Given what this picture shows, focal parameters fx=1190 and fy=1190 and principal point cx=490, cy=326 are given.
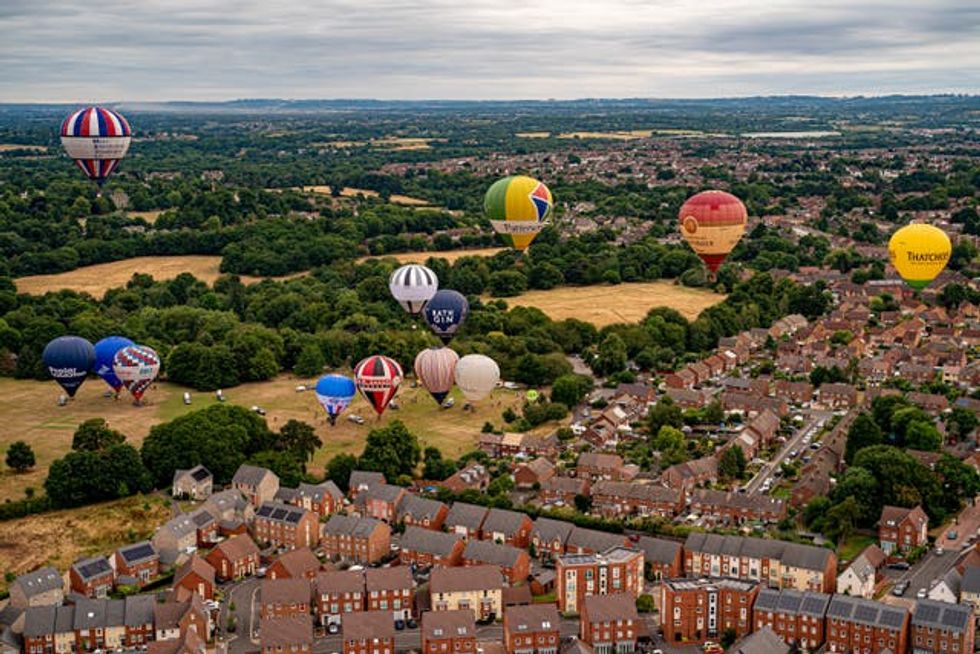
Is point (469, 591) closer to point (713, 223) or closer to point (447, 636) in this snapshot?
point (447, 636)

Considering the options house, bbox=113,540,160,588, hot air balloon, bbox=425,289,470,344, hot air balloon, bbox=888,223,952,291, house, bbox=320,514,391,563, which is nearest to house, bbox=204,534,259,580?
house, bbox=113,540,160,588

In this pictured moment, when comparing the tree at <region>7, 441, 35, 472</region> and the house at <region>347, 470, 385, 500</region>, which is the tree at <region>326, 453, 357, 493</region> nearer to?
the house at <region>347, 470, 385, 500</region>

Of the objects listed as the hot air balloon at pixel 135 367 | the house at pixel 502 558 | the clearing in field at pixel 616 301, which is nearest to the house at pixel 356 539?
the house at pixel 502 558

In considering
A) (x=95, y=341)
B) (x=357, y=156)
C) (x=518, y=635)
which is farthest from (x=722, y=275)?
(x=357, y=156)

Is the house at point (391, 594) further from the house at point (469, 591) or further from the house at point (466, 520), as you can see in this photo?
the house at point (466, 520)

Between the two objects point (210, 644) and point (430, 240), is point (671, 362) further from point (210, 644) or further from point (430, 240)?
point (430, 240)

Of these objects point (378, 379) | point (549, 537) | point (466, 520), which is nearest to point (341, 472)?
point (466, 520)
